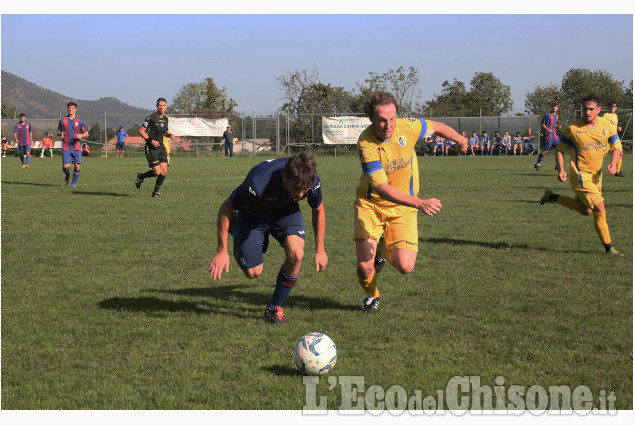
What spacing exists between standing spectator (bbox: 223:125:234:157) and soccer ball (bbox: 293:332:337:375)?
3587 cm

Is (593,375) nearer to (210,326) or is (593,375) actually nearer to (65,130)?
(210,326)

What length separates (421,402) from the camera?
13.4 feet

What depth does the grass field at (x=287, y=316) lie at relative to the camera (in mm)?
4359

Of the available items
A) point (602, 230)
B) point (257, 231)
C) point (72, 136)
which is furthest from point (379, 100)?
point (72, 136)

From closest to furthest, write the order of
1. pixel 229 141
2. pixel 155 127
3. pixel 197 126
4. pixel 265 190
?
pixel 265 190, pixel 155 127, pixel 229 141, pixel 197 126

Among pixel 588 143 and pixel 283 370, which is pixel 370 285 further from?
pixel 588 143

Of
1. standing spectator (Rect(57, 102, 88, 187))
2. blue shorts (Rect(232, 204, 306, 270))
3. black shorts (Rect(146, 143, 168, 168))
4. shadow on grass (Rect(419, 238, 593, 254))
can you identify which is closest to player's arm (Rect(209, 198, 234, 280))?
blue shorts (Rect(232, 204, 306, 270))

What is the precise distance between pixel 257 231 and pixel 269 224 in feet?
0.42

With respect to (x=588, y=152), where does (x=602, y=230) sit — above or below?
below

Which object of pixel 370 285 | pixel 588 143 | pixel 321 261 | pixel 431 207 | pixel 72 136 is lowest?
pixel 370 285

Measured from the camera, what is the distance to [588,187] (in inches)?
354

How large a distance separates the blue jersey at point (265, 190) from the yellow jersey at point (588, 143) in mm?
4883

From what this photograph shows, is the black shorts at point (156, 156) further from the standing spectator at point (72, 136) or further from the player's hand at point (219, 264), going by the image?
the player's hand at point (219, 264)

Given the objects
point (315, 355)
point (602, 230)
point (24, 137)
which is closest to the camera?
point (315, 355)
